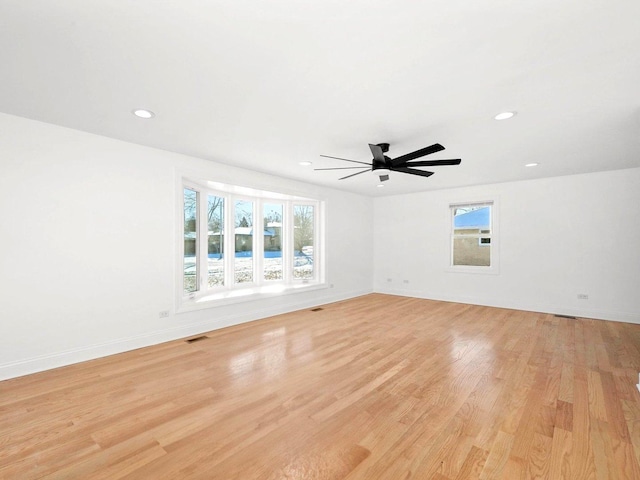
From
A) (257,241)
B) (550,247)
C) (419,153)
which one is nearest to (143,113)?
(419,153)

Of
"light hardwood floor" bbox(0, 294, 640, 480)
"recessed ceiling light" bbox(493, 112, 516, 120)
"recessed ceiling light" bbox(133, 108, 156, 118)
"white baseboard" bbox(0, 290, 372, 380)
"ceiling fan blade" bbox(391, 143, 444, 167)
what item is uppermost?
"recessed ceiling light" bbox(133, 108, 156, 118)

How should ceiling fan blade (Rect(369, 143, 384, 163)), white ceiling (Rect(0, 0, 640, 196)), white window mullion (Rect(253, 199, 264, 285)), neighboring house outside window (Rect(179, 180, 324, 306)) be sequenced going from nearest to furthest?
white ceiling (Rect(0, 0, 640, 196))
ceiling fan blade (Rect(369, 143, 384, 163))
neighboring house outside window (Rect(179, 180, 324, 306))
white window mullion (Rect(253, 199, 264, 285))

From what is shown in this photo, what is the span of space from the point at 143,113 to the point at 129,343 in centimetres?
264

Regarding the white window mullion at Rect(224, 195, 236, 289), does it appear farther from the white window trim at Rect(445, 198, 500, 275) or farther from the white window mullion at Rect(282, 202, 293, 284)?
the white window trim at Rect(445, 198, 500, 275)

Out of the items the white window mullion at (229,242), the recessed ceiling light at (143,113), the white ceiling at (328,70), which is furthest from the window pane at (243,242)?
the recessed ceiling light at (143,113)

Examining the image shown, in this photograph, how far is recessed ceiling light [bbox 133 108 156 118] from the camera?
270cm

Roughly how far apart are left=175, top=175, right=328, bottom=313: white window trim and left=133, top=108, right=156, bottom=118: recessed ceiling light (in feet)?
4.04

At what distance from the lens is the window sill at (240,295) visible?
166 inches

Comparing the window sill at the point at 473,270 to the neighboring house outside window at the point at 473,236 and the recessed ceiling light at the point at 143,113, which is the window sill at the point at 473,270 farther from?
the recessed ceiling light at the point at 143,113

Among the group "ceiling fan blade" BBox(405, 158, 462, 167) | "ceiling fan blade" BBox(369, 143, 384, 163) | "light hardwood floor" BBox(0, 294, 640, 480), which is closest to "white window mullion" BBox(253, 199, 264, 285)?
"light hardwood floor" BBox(0, 294, 640, 480)

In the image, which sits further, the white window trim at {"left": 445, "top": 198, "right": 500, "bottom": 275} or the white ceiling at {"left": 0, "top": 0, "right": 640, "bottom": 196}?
the white window trim at {"left": 445, "top": 198, "right": 500, "bottom": 275}

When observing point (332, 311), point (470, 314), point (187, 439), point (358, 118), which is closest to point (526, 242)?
point (470, 314)

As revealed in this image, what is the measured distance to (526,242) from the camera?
5.65 metres

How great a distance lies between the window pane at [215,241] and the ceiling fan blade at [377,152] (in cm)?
308
